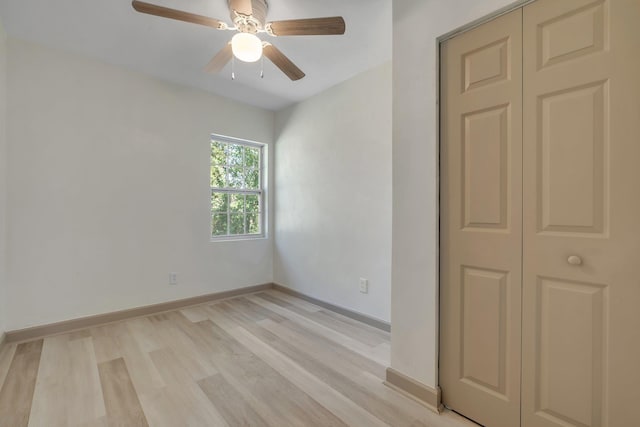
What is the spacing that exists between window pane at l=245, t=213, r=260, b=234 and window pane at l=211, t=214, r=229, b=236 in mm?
339

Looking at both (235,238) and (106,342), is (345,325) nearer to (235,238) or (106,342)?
(235,238)

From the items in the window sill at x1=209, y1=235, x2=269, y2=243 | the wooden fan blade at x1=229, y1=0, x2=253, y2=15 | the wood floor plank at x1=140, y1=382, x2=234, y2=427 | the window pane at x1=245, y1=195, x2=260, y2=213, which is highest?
the wooden fan blade at x1=229, y1=0, x2=253, y2=15

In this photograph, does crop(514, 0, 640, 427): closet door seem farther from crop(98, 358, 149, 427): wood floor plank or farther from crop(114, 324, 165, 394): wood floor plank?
crop(114, 324, 165, 394): wood floor plank

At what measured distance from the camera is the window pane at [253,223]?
3.97 metres

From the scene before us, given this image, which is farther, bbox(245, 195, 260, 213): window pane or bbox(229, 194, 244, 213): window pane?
bbox(245, 195, 260, 213): window pane

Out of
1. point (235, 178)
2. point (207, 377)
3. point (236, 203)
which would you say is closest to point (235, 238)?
point (236, 203)

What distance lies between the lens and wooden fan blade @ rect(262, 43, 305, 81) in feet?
6.42

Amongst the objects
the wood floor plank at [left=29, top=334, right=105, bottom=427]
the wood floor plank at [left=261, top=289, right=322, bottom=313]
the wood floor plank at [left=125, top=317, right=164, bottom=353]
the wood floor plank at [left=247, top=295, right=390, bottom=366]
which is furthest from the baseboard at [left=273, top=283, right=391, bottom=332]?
the wood floor plank at [left=29, top=334, right=105, bottom=427]

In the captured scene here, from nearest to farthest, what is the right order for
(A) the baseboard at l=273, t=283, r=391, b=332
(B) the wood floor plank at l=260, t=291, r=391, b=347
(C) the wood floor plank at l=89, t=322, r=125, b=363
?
(C) the wood floor plank at l=89, t=322, r=125, b=363, (B) the wood floor plank at l=260, t=291, r=391, b=347, (A) the baseboard at l=273, t=283, r=391, b=332

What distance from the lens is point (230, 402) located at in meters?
1.66

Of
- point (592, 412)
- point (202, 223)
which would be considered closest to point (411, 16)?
point (592, 412)

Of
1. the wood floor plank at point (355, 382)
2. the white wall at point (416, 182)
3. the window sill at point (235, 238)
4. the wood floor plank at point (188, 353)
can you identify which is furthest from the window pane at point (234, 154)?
the white wall at point (416, 182)

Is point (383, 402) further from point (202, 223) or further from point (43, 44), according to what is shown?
point (43, 44)

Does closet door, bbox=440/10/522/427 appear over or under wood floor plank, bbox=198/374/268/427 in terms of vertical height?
over
